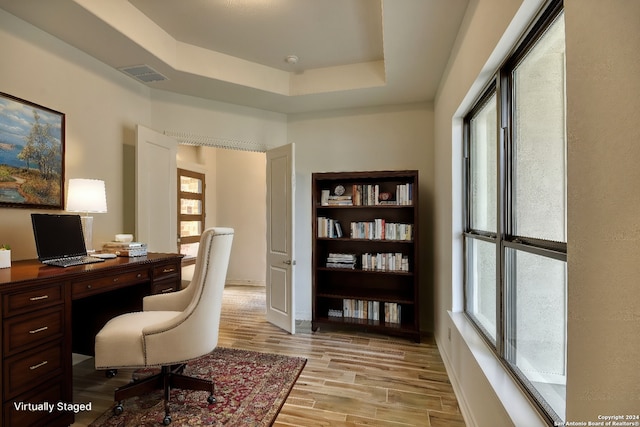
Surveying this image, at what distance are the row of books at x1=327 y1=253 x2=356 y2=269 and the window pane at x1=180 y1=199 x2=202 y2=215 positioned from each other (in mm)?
3273

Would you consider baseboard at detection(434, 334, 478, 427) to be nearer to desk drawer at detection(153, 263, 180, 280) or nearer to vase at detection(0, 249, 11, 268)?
desk drawer at detection(153, 263, 180, 280)

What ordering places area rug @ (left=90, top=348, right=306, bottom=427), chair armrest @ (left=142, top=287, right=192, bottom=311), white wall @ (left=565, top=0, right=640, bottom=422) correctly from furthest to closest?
chair armrest @ (left=142, top=287, right=192, bottom=311) < area rug @ (left=90, top=348, right=306, bottom=427) < white wall @ (left=565, top=0, right=640, bottom=422)

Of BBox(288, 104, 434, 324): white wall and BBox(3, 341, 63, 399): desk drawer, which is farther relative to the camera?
BBox(288, 104, 434, 324): white wall

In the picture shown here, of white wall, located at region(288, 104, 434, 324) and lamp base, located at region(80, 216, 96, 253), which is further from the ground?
white wall, located at region(288, 104, 434, 324)

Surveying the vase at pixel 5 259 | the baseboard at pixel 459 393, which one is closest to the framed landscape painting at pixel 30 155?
the vase at pixel 5 259

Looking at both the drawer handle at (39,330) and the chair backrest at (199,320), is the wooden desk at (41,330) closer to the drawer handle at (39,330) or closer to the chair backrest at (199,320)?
the drawer handle at (39,330)

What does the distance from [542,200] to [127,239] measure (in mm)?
3011

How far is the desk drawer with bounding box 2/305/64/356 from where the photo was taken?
5.02 ft

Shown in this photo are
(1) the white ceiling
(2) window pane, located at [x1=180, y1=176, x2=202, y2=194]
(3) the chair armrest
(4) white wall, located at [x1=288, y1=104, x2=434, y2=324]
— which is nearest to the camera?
(1) the white ceiling

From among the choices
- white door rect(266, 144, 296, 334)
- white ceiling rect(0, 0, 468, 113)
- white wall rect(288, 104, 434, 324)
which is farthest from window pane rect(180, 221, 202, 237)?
white ceiling rect(0, 0, 468, 113)

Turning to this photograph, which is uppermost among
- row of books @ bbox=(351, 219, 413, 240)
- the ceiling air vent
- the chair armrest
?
the ceiling air vent

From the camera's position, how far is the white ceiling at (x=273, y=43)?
2.13 metres

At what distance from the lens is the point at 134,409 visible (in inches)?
78.8

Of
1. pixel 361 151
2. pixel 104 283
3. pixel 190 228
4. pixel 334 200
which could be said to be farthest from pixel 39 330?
pixel 190 228
